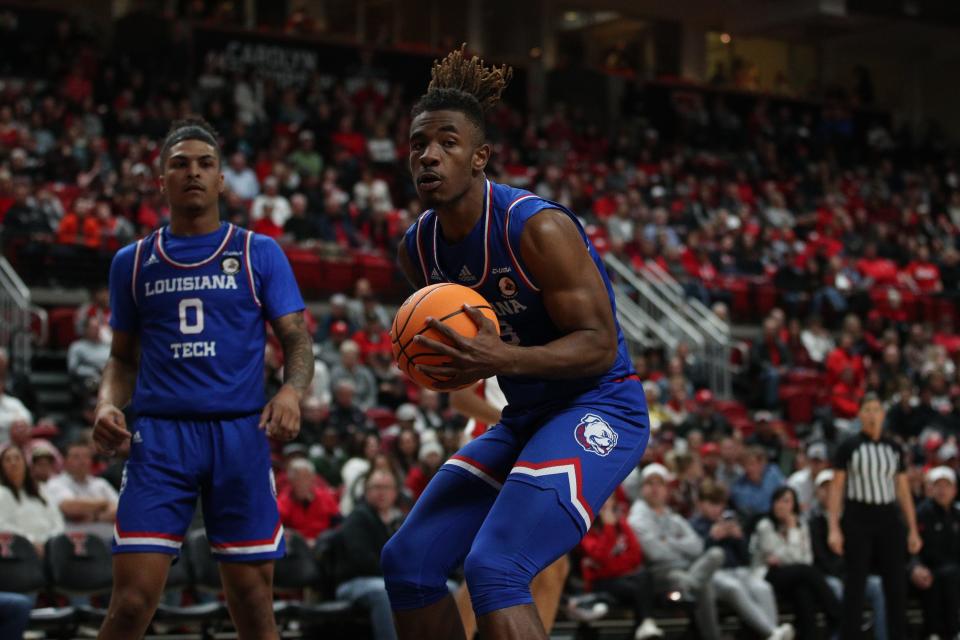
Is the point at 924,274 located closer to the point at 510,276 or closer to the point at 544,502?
the point at 510,276

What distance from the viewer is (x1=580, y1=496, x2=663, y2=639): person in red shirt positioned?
35.3ft

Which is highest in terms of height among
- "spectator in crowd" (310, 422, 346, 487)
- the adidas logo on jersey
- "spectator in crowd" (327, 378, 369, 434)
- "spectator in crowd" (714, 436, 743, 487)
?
the adidas logo on jersey

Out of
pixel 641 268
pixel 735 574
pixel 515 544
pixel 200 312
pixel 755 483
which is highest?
pixel 200 312

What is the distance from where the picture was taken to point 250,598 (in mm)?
5152

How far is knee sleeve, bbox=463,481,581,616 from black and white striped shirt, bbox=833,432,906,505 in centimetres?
646

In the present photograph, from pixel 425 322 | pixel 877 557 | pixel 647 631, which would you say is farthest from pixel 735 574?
pixel 425 322

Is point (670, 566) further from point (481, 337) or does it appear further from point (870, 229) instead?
point (870, 229)

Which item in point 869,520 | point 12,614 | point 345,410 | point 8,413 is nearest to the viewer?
point 12,614

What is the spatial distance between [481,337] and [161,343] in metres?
1.81

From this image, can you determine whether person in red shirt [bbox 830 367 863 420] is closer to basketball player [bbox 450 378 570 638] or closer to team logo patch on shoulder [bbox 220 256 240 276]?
basketball player [bbox 450 378 570 638]

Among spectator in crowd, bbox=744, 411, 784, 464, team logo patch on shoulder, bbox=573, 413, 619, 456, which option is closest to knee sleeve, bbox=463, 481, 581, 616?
team logo patch on shoulder, bbox=573, 413, 619, 456

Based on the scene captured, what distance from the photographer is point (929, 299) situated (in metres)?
21.9

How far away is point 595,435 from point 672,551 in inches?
279

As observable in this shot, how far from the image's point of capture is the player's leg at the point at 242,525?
5148 millimetres
